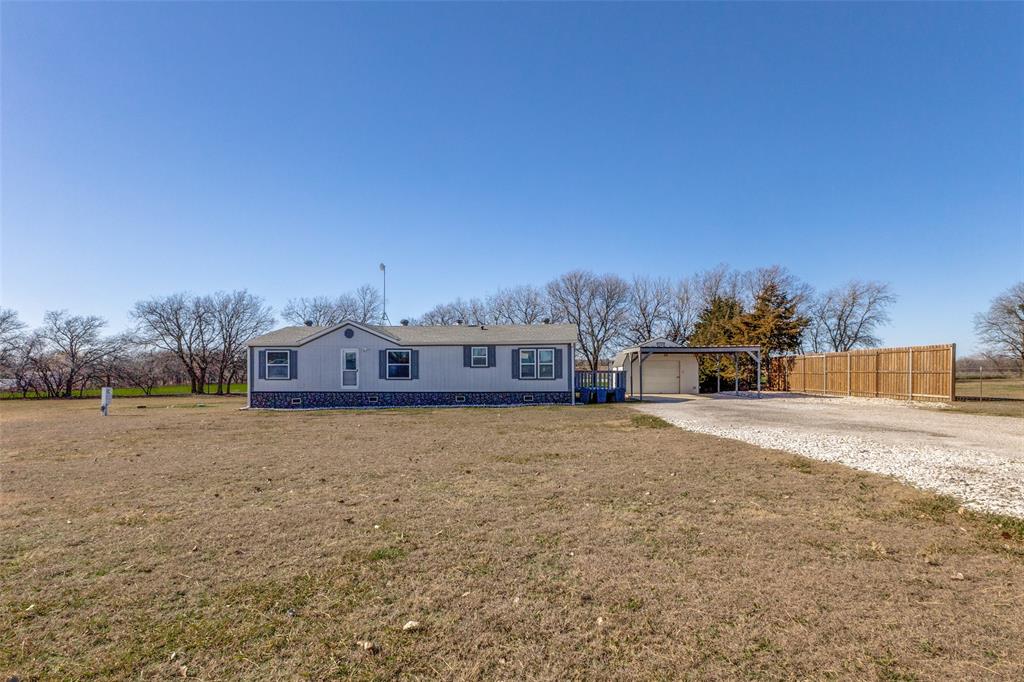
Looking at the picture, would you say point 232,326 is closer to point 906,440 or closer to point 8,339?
point 8,339

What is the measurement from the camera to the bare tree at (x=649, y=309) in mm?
41938

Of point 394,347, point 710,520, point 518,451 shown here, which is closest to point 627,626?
point 710,520

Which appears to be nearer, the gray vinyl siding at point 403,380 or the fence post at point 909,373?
the fence post at point 909,373

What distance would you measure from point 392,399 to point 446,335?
354 cm

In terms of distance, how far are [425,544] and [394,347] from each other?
1690 centimetres

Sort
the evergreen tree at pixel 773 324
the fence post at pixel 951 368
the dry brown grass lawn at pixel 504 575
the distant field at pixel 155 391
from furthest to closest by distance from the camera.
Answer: the distant field at pixel 155 391 → the evergreen tree at pixel 773 324 → the fence post at pixel 951 368 → the dry brown grass lawn at pixel 504 575

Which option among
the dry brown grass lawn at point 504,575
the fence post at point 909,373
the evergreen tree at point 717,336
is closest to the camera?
the dry brown grass lawn at point 504,575

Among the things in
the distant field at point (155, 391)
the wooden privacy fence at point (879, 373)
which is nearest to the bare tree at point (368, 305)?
the distant field at point (155, 391)

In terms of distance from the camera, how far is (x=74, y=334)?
97.6ft

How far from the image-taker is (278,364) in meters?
20.6

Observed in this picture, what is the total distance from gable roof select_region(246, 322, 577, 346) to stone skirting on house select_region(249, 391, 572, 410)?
211cm

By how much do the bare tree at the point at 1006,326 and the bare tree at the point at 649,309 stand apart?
23.7 m

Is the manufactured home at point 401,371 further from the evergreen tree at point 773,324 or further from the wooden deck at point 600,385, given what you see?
the evergreen tree at point 773,324

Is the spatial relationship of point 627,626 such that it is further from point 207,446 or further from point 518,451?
point 207,446
